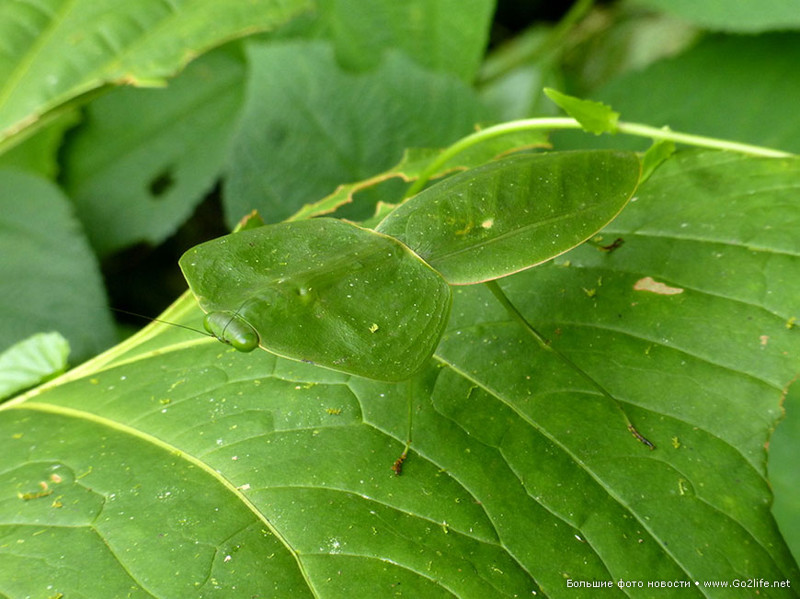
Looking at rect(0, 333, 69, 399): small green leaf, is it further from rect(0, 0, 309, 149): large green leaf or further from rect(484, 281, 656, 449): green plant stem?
rect(484, 281, 656, 449): green plant stem

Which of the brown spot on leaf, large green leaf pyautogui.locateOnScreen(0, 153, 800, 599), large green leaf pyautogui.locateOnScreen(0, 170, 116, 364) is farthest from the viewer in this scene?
large green leaf pyautogui.locateOnScreen(0, 170, 116, 364)

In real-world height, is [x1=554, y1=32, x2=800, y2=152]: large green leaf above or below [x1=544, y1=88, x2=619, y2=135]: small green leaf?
below

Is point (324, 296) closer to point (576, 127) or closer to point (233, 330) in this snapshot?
point (233, 330)

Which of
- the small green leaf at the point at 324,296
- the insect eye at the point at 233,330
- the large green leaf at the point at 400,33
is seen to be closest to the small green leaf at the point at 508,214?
the small green leaf at the point at 324,296

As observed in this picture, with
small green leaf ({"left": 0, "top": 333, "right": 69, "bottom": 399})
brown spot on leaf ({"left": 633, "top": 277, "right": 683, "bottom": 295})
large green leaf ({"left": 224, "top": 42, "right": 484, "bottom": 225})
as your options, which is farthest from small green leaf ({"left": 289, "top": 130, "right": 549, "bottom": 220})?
small green leaf ({"left": 0, "top": 333, "right": 69, "bottom": 399})

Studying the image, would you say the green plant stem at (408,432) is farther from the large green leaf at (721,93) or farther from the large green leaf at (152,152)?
the large green leaf at (152,152)

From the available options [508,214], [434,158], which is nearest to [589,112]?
[508,214]
